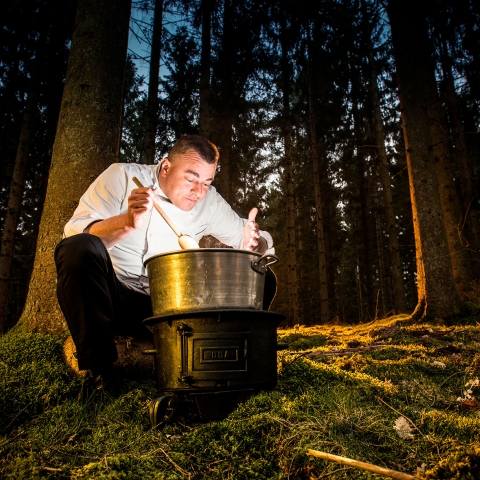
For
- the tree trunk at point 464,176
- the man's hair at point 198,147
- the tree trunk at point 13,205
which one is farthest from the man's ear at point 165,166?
the tree trunk at point 464,176

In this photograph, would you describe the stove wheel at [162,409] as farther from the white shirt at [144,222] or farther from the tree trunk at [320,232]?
the tree trunk at [320,232]

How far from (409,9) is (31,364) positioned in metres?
8.47

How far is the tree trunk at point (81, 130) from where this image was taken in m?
3.07

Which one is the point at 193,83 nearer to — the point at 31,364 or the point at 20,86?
the point at 20,86

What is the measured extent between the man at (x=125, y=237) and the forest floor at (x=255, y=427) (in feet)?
1.17

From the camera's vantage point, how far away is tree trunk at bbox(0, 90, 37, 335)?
8.66 m

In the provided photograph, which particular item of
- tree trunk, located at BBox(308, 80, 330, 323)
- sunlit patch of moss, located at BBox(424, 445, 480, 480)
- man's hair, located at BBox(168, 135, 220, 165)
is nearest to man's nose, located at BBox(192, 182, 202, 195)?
man's hair, located at BBox(168, 135, 220, 165)

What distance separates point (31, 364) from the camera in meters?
Answer: 2.54

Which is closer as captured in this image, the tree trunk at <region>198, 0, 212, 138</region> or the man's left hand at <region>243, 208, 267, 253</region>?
the man's left hand at <region>243, 208, 267, 253</region>

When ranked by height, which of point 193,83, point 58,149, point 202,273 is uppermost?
point 193,83

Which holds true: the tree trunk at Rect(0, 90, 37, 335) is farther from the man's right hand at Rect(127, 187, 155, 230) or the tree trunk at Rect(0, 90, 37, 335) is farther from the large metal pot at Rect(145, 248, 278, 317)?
the large metal pot at Rect(145, 248, 278, 317)

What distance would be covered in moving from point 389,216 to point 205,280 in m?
11.5

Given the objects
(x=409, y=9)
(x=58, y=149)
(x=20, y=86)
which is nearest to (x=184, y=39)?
(x=20, y=86)

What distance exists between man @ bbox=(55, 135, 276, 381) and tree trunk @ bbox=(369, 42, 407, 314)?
9582mm
